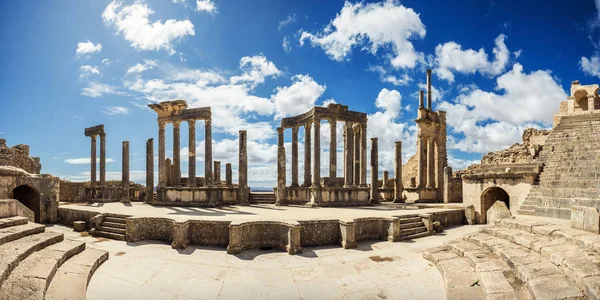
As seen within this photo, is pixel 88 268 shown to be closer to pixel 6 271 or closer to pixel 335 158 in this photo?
pixel 6 271

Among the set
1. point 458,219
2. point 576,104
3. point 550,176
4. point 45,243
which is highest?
point 576,104

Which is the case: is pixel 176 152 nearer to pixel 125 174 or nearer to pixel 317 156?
pixel 125 174

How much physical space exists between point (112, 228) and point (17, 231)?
379 cm

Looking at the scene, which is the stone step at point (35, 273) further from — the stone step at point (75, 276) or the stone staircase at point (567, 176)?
the stone staircase at point (567, 176)

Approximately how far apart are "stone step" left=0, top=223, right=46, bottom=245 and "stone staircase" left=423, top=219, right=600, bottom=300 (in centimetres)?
1004

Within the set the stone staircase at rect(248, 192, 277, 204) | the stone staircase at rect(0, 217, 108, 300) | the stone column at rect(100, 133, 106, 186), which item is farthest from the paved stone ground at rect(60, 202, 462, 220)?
the stone column at rect(100, 133, 106, 186)

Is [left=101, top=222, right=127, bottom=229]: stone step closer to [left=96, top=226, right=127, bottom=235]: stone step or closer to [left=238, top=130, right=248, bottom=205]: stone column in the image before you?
[left=96, top=226, right=127, bottom=235]: stone step

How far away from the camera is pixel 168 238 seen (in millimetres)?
10430

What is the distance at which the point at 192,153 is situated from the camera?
19953 mm

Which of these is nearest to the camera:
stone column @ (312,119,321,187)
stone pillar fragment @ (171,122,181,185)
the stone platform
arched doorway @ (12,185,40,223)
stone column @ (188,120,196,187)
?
the stone platform

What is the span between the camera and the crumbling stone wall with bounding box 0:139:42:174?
2294cm

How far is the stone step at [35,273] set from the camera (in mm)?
5082

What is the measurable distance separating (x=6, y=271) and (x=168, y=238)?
5.14m

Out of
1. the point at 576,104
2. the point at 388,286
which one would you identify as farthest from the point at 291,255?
the point at 576,104
